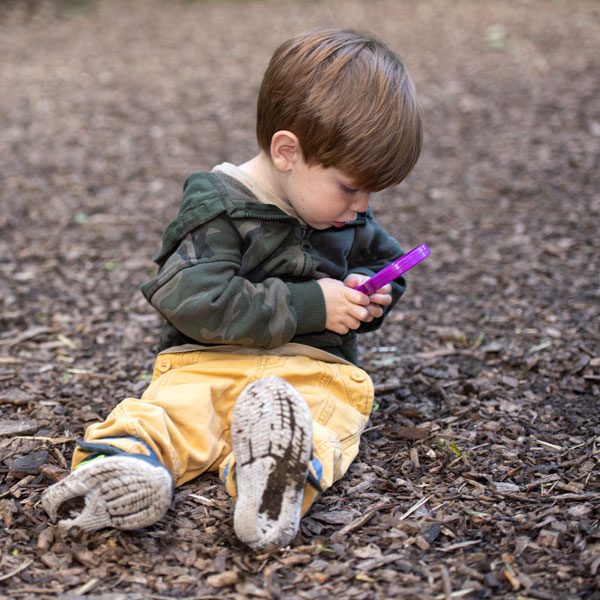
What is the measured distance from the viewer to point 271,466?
6.89 feet

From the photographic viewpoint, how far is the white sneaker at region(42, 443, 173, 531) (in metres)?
2.08

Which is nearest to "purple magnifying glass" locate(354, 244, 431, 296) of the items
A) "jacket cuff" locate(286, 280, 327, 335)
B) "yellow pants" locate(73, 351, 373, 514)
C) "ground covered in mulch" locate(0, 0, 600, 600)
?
"jacket cuff" locate(286, 280, 327, 335)

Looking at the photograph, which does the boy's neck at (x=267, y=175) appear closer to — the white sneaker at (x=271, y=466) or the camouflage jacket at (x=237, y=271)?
the camouflage jacket at (x=237, y=271)

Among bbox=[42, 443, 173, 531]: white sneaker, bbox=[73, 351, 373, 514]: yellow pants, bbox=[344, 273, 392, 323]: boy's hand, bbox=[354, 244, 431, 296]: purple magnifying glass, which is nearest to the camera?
bbox=[42, 443, 173, 531]: white sneaker

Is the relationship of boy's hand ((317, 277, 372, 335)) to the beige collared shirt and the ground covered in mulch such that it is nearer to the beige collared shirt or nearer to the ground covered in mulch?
the beige collared shirt

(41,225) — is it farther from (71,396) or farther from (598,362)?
(598,362)

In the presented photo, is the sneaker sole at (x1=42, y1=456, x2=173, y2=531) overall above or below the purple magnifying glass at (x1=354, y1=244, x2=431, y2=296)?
below

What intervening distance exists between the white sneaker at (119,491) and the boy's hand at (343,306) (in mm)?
802

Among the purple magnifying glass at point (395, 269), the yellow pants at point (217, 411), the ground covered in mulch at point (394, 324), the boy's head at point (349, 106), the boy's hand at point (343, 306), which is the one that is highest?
the boy's head at point (349, 106)

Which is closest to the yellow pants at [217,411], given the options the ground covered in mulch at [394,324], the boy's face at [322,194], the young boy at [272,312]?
the young boy at [272,312]

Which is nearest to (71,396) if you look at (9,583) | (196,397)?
(196,397)

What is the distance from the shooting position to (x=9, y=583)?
2070 mm

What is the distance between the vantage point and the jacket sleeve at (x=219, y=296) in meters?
2.40

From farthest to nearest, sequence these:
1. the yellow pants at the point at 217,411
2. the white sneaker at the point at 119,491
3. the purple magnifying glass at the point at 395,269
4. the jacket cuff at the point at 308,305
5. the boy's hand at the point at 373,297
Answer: the boy's hand at the point at 373,297 < the jacket cuff at the point at 308,305 < the purple magnifying glass at the point at 395,269 < the yellow pants at the point at 217,411 < the white sneaker at the point at 119,491
